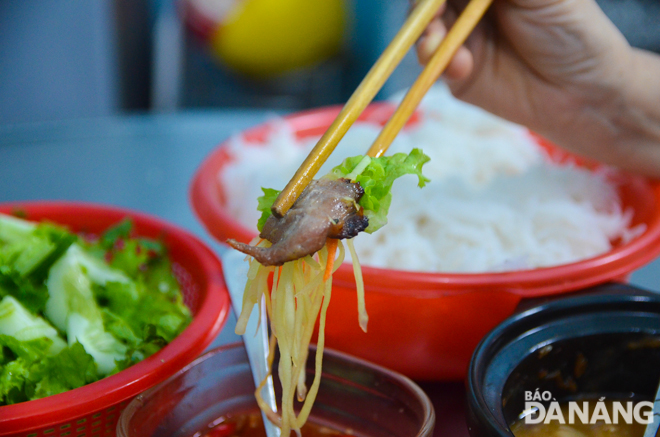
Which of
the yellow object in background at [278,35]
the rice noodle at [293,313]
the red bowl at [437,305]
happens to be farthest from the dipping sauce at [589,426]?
the yellow object in background at [278,35]

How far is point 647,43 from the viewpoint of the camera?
1715 millimetres

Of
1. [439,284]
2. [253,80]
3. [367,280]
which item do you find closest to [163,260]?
[367,280]

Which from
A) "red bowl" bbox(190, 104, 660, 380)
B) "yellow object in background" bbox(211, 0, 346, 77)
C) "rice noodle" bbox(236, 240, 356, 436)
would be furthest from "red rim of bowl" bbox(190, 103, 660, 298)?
"yellow object in background" bbox(211, 0, 346, 77)

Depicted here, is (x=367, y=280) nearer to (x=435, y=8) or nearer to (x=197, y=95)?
(x=435, y=8)

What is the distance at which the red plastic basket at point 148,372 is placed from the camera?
664 mm

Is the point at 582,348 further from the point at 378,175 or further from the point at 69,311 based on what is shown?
the point at 69,311

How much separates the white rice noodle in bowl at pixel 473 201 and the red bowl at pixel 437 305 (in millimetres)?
92

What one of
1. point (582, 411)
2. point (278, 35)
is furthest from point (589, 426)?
point (278, 35)

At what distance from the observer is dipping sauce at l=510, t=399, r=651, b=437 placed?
0.76 metres

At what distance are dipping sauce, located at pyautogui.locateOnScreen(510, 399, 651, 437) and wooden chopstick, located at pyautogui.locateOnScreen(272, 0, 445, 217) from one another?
433mm

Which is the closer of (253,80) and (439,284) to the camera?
(439,284)

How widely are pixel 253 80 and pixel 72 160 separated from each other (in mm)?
2528

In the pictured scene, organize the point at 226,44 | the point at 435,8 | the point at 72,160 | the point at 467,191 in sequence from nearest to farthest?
the point at 435,8, the point at 467,191, the point at 72,160, the point at 226,44

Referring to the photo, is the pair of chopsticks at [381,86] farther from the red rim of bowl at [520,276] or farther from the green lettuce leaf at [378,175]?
the red rim of bowl at [520,276]
